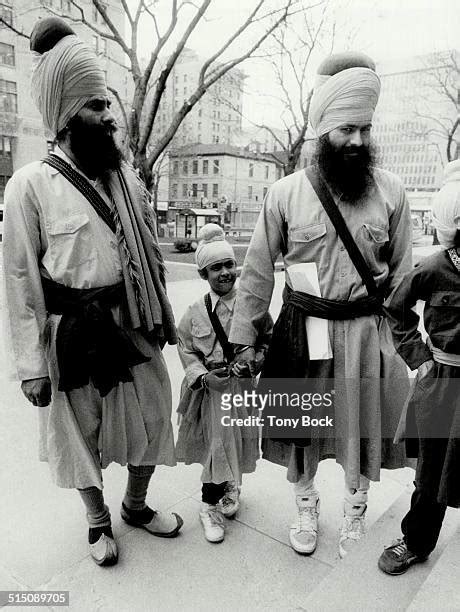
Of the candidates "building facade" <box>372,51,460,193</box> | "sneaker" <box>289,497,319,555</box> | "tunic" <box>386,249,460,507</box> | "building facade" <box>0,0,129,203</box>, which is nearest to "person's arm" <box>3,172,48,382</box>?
"sneaker" <box>289,497,319,555</box>

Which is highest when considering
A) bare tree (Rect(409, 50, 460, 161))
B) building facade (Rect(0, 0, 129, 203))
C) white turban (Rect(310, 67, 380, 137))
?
building facade (Rect(0, 0, 129, 203))

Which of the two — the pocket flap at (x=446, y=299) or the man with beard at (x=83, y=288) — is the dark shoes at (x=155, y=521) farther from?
the pocket flap at (x=446, y=299)

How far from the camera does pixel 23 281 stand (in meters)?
1.94

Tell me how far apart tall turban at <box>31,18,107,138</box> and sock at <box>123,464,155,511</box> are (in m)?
1.54

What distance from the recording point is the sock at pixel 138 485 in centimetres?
236

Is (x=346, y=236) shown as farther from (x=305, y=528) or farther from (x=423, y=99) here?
(x=423, y=99)

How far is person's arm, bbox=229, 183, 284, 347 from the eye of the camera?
7.24 feet

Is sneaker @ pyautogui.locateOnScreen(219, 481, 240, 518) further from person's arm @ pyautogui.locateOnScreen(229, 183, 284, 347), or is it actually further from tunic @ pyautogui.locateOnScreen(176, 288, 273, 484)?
person's arm @ pyautogui.locateOnScreen(229, 183, 284, 347)

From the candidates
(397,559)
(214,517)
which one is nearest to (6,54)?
(214,517)

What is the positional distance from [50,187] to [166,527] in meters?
1.61

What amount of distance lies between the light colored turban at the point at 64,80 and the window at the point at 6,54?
41.6 m

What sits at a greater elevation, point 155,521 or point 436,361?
point 436,361

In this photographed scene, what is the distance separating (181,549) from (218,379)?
0.79 m

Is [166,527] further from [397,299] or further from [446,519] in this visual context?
[397,299]
